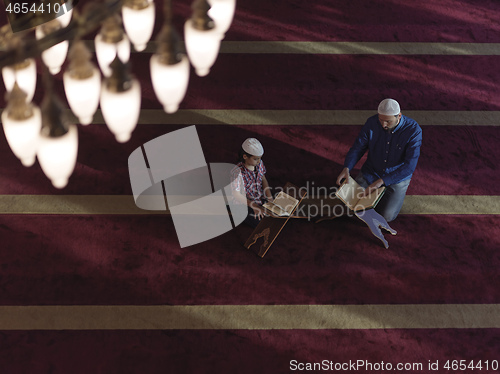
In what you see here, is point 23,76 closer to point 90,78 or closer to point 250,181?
point 90,78

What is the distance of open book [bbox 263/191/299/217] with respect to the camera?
4.96 meters

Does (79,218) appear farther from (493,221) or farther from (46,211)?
(493,221)

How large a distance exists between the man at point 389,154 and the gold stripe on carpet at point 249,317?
3.26 feet

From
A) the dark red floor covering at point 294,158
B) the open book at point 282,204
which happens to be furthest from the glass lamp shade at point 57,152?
the dark red floor covering at point 294,158

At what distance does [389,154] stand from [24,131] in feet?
11.7

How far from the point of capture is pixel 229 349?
4.42 m

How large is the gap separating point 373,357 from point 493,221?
186 cm

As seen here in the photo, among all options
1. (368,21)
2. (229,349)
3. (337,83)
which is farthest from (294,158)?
(368,21)

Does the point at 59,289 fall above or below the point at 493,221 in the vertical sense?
below

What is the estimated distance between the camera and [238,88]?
6.55 meters

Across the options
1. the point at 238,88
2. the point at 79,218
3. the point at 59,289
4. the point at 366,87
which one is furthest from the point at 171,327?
the point at 366,87

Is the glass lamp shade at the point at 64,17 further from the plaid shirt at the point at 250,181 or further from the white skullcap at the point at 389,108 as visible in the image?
the white skullcap at the point at 389,108

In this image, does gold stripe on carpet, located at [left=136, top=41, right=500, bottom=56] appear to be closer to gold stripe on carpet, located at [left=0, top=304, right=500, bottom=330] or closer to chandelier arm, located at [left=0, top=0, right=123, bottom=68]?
gold stripe on carpet, located at [left=0, top=304, right=500, bottom=330]

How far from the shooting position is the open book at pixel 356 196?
4.96 m
